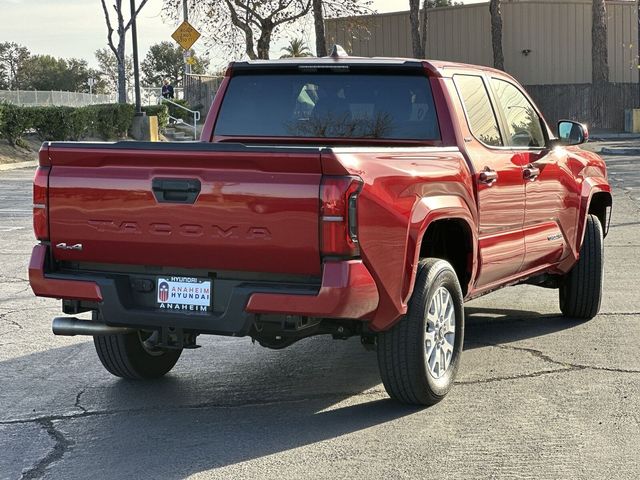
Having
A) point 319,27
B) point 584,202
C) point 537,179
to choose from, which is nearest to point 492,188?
point 537,179

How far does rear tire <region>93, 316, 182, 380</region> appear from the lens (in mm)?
6801

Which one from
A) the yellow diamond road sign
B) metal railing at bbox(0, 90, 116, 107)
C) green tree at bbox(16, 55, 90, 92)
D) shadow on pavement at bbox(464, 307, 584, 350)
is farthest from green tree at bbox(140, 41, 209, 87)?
shadow on pavement at bbox(464, 307, 584, 350)

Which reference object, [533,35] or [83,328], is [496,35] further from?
[83,328]

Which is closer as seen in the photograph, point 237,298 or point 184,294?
point 237,298

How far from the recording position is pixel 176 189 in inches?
222

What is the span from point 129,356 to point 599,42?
4206 centimetres

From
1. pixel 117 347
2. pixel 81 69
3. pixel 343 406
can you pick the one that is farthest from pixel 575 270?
pixel 81 69

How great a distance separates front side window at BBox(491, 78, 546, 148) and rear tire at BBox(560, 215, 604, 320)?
0.94 m

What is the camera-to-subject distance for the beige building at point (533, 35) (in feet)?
182

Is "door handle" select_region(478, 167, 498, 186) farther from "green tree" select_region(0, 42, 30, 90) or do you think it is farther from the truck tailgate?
"green tree" select_region(0, 42, 30, 90)

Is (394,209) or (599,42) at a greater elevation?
(599,42)

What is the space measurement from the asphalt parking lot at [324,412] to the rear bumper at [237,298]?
605mm

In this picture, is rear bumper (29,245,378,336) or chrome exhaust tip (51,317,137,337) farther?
chrome exhaust tip (51,317,137,337)

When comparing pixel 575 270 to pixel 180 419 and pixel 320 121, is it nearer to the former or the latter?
pixel 320 121
